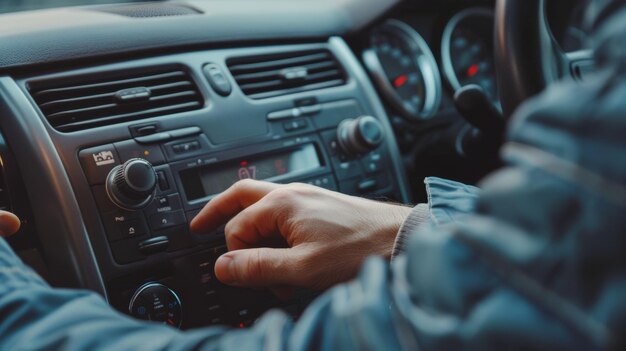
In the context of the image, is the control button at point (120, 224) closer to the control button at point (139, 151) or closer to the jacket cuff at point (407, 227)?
the control button at point (139, 151)

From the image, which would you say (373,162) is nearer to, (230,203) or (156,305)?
(230,203)

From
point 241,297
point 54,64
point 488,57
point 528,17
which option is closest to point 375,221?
point 241,297

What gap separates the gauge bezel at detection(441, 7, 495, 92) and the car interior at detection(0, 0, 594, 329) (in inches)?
6.7

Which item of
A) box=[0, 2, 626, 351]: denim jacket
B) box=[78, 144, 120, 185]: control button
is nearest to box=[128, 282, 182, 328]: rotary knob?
box=[78, 144, 120, 185]: control button

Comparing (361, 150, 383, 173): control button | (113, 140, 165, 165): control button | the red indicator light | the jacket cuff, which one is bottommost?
(361, 150, 383, 173): control button

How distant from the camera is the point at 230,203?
51.4 inches

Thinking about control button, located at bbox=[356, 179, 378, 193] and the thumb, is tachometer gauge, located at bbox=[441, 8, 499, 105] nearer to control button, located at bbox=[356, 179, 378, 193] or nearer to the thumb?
control button, located at bbox=[356, 179, 378, 193]

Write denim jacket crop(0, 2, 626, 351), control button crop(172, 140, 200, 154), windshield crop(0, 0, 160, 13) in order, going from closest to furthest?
1. denim jacket crop(0, 2, 626, 351)
2. control button crop(172, 140, 200, 154)
3. windshield crop(0, 0, 160, 13)

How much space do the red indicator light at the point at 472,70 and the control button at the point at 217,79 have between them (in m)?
0.82

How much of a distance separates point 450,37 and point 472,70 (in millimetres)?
113

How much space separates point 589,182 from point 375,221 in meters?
0.76

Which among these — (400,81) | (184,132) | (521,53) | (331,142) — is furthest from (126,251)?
(400,81)

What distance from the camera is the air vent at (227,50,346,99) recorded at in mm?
1636

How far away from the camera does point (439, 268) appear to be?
569mm
